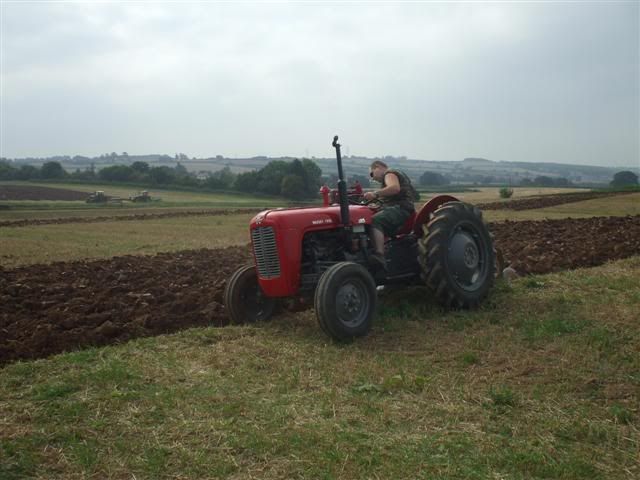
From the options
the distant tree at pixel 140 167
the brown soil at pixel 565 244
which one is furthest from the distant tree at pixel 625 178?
the brown soil at pixel 565 244

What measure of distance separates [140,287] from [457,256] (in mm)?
4843

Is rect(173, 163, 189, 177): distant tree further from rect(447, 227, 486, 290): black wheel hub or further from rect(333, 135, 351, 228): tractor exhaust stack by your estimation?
rect(333, 135, 351, 228): tractor exhaust stack

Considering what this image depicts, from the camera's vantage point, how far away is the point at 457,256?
754 cm

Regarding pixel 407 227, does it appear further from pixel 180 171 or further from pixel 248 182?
pixel 180 171

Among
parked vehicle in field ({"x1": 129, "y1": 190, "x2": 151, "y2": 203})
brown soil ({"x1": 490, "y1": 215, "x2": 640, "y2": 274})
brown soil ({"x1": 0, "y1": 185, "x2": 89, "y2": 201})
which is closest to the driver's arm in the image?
brown soil ({"x1": 490, "y1": 215, "x2": 640, "y2": 274})

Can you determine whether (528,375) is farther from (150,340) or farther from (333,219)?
(150,340)

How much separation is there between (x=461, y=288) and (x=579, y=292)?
5.80 ft

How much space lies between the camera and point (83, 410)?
4621 mm

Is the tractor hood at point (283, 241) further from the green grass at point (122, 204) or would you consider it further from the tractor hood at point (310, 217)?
the green grass at point (122, 204)

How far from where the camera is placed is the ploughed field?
22.4 ft

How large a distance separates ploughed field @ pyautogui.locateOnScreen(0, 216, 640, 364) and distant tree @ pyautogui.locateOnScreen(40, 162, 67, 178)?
50.3 m

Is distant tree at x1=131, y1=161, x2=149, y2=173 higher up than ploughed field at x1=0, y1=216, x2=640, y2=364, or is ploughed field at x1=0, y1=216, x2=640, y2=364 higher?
distant tree at x1=131, y1=161, x2=149, y2=173

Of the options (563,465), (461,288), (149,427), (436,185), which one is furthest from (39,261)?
(436,185)

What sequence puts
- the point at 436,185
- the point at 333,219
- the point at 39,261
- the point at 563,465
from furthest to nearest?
the point at 436,185 < the point at 39,261 < the point at 333,219 < the point at 563,465
